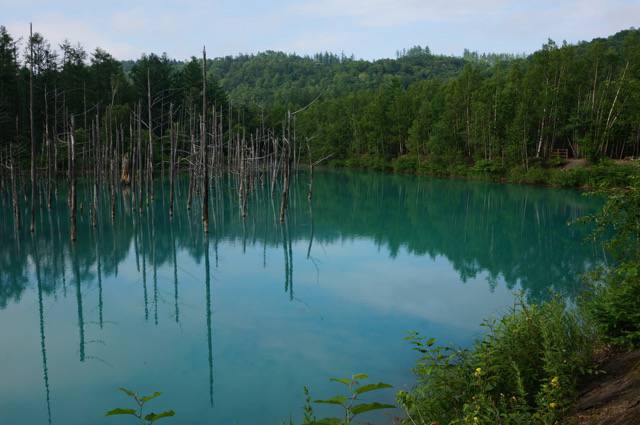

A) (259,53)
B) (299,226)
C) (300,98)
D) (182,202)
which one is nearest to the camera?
(299,226)

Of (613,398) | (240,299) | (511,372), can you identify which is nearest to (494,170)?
(240,299)

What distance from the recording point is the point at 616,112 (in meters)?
36.4

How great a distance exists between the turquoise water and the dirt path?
279 cm

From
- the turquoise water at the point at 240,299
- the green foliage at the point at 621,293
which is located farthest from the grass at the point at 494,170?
the green foliage at the point at 621,293

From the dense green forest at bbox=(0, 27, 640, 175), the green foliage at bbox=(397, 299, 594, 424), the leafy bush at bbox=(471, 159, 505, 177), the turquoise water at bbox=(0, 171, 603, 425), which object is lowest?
the turquoise water at bbox=(0, 171, 603, 425)

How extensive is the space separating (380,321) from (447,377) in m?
4.55

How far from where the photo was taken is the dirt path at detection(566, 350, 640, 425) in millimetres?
4039

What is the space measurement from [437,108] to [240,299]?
44.7m

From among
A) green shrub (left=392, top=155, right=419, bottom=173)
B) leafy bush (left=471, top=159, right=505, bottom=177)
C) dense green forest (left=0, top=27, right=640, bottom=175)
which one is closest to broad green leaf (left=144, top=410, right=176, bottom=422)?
dense green forest (left=0, top=27, right=640, bottom=175)

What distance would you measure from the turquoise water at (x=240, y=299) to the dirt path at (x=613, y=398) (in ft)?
9.15

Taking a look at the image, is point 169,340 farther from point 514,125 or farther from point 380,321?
point 514,125

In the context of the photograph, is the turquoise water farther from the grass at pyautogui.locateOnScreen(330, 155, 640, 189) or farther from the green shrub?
the green shrub

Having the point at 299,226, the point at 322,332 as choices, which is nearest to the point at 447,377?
the point at 322,332

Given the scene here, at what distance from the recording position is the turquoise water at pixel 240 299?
7121mm
